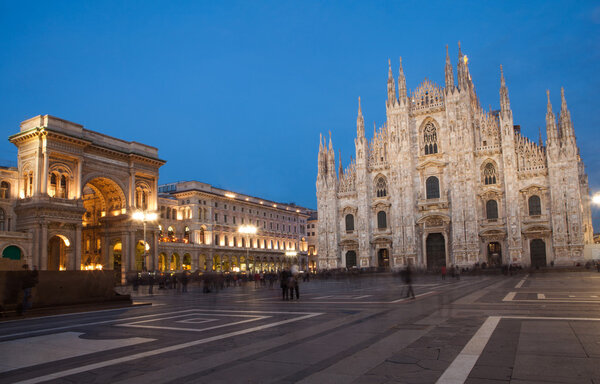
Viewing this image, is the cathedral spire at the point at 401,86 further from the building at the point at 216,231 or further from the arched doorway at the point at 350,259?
the building at the point at 216,231

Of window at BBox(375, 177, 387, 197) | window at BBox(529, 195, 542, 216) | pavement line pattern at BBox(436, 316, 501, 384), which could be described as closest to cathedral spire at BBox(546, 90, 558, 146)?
window at BBox(529, 195, 542, 216)

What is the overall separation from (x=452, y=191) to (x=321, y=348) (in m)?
49.6

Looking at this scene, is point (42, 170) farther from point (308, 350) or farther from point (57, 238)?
point (308, 350)

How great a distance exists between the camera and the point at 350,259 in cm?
6097

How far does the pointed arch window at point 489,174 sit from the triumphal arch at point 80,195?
38045 mm

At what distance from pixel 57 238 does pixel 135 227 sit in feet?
26.2

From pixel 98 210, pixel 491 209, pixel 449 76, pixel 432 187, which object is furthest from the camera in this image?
pixel 98 210

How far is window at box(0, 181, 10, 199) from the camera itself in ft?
151

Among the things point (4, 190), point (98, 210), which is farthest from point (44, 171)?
point (98, 210)

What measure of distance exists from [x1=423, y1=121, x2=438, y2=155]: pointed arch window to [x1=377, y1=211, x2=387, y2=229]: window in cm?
942

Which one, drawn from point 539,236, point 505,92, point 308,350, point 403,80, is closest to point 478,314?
point 308,350

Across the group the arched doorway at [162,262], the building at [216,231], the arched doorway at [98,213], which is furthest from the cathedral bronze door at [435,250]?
the arched doorway at [98,213]

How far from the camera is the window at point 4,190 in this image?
4606 cm

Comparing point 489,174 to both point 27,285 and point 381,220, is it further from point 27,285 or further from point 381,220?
point 27,285
